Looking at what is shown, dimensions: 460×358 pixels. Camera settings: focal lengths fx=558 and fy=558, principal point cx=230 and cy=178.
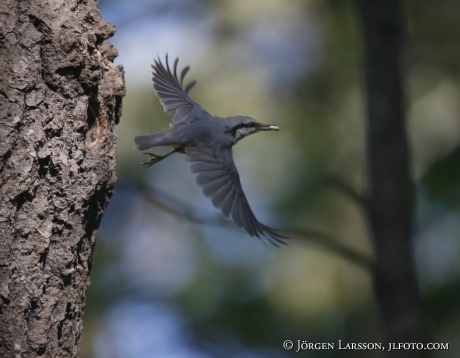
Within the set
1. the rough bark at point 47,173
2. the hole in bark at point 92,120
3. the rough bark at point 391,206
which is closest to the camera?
the rough bark at point 47,173

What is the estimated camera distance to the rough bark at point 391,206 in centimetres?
231

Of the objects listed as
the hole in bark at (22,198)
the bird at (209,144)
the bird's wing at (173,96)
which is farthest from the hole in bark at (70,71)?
the bird's wing at (173,96)

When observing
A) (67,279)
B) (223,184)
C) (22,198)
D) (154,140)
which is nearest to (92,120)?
(22,198)

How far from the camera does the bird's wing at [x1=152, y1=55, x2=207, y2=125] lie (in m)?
3.60

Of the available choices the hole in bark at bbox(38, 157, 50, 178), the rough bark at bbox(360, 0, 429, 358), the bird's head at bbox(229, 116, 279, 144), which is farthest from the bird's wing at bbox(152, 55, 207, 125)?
the hole in bark at bbox(38, 157, 50, 178)

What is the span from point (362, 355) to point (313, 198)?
1.47 m

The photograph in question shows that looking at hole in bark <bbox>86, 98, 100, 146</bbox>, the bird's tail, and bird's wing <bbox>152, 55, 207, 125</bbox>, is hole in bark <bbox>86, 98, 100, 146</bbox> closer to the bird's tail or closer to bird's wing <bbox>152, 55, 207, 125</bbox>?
the bird's tail

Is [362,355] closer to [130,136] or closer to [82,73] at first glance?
[130,136]

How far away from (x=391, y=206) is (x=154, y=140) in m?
1.42

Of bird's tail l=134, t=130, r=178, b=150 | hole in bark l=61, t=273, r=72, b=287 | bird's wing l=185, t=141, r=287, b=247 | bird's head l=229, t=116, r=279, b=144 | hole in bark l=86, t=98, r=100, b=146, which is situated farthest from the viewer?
bird's head l=229, t=116, r=279, b=144

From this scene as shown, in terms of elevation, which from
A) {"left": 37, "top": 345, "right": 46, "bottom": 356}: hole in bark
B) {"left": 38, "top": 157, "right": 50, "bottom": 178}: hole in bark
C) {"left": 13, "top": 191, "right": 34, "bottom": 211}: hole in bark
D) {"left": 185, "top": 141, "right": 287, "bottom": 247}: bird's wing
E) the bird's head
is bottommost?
{"left": 37, "top": 345, "right": 46, "bottom": 356}: hole in bark

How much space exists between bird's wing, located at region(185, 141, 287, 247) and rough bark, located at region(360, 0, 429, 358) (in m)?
0.66

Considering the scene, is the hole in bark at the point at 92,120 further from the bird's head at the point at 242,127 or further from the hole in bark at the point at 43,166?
the bird's head at the point at 242,127

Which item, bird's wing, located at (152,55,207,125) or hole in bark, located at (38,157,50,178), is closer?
hole in bark, located at (38,157,50,178)
